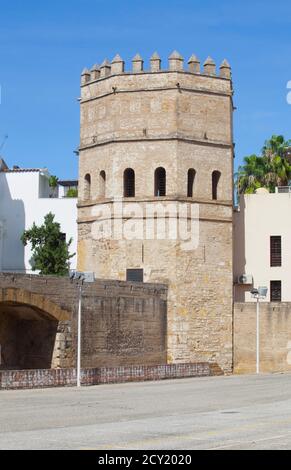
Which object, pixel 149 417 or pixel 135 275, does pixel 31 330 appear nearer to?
pixel 135 275

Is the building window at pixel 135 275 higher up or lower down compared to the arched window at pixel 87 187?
lower down

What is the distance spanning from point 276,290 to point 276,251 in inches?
63.9

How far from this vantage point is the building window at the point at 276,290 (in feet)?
121

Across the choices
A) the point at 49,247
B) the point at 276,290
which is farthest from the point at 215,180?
the point at 49,247

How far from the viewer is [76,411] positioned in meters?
15.9

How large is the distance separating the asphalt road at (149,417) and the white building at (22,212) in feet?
65.0

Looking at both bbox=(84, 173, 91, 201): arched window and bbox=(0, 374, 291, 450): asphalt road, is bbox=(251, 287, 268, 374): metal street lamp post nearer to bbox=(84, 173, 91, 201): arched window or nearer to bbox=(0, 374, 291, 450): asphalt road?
bbox=(84, 173, 91, 201): arched window

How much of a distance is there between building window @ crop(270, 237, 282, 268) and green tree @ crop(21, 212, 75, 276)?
8623 millimetres

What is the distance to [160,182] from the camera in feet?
106

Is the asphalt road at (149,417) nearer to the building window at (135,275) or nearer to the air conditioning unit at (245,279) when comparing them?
the building window at (135,275)

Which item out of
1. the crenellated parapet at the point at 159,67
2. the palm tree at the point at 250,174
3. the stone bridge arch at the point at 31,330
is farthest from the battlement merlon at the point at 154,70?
the palm tree at the point at 250,174

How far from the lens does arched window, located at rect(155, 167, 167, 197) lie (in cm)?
3195

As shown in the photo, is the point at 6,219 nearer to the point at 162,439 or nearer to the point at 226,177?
the point at 226,177

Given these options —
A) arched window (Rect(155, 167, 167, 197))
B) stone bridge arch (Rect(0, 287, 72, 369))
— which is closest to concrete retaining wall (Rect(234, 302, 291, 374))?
arched window (Rect(155, 167, 167, 197))
